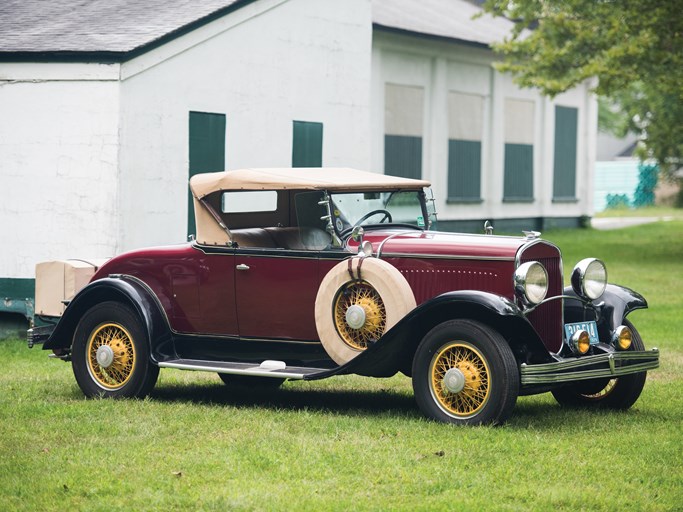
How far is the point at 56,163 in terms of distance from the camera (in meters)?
13.0

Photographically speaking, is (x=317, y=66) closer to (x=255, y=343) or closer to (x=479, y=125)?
(x=255, y=343)

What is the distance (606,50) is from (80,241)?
12.9 m

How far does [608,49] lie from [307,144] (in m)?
9.23

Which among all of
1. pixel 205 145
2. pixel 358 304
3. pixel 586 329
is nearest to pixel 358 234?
pixel 358 304

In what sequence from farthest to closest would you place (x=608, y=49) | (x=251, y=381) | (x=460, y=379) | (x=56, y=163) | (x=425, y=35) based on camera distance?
(x=425, y=35) < (x=608, y=49) < (x=56, y=163) < (x=251, y=381) < (x=460, y=379)

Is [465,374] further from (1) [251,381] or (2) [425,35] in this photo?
(2) [425,35]

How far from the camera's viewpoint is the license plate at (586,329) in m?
8.42

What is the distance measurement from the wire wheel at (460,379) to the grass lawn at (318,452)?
0.21m

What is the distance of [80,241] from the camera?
42.4ft

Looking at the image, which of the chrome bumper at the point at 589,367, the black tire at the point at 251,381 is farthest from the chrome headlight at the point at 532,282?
the black tire at the point at 251,381

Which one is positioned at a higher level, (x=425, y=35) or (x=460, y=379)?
(x=425, y=35)

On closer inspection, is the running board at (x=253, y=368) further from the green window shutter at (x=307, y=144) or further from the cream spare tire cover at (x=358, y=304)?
the green window shutter at (x=307, y=144)

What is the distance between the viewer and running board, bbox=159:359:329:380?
845 cm

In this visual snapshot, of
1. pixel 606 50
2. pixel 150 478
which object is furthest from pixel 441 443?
pixel 606 50
